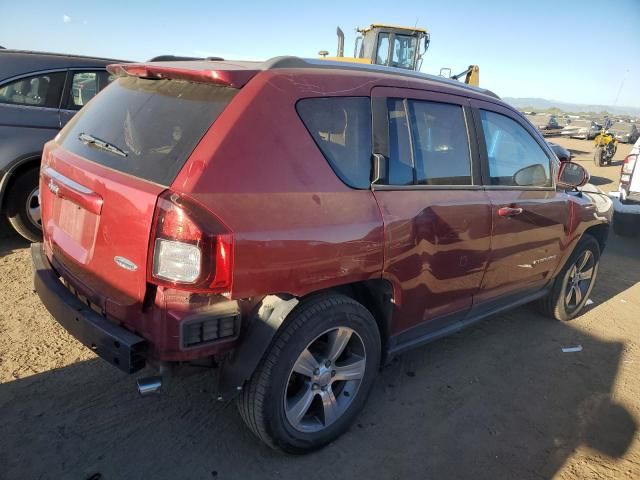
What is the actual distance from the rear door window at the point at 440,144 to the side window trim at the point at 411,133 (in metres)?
0.03

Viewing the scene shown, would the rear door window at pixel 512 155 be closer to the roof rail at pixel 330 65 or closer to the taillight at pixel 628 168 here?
the roof rail at pixel 330 65

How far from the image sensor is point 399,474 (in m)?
2.38

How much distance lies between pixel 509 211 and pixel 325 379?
1.69m

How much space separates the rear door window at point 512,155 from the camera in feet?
10.4

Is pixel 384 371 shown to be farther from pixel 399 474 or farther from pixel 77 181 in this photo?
pixel 77 181

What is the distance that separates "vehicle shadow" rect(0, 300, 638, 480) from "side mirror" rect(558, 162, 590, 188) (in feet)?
A: 4.76

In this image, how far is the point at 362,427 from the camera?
2703 mm

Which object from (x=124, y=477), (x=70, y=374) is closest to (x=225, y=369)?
(x=124, y=477)

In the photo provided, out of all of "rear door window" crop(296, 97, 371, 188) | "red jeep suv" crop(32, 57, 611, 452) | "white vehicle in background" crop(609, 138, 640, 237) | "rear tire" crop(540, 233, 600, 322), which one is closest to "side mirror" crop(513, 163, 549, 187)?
"red jeep suv" crop(32, 57, 611, 452)

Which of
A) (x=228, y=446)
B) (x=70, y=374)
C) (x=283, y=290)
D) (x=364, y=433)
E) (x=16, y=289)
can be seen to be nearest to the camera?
(x=283, y=290)

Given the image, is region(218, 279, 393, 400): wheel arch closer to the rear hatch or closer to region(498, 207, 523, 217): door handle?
the rear hatch

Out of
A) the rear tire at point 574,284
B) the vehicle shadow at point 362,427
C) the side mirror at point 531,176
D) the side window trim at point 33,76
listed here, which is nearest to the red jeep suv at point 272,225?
the vehicle shadow at point 362,427

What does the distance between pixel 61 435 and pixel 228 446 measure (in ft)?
2.76

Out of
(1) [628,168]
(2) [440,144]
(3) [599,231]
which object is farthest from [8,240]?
(1) [628,168]
